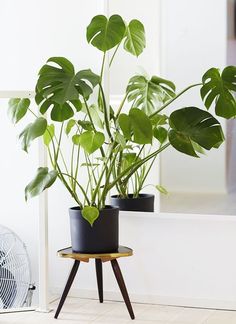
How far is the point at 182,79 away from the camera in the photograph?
3.53 metres

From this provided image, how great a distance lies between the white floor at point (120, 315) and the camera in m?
3.37

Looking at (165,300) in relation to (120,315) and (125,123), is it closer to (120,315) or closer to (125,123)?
(120,315)

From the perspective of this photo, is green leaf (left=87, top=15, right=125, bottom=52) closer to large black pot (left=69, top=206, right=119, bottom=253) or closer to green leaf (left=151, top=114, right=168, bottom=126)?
green leaf (left=151, top=114, right=168, bottom=126)

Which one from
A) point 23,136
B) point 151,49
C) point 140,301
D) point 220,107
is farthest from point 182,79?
point 140,301

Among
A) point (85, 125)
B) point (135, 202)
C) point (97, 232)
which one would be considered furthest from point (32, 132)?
point (135, 202)

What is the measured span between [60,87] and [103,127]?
43cm

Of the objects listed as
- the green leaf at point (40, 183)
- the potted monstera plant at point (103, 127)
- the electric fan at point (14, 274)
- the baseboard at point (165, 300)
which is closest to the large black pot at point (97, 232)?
the potted monstera plant at point (103, 127)

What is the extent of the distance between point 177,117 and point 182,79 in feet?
1.55

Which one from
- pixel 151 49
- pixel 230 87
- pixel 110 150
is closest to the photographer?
pixel 230 87

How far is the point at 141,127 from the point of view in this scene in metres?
3.06

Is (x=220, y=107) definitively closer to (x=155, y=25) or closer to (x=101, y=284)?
(x=155, y=25)

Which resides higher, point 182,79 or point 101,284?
point 182,79

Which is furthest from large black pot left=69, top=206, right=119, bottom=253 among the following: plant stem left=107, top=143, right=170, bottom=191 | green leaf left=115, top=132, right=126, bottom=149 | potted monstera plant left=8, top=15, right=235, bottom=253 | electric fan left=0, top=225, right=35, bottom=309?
electric fan left=0, top=225, right=35, bottom=309

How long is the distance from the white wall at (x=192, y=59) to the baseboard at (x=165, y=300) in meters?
0.52
